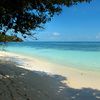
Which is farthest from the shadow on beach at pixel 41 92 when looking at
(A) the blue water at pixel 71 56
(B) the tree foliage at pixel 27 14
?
(A) the blue water at pixel 71 56

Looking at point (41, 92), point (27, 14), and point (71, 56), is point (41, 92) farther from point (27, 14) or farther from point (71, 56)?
point (71, 56)

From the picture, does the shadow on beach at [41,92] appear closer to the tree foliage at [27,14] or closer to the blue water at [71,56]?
the tree foliage at [27,14]

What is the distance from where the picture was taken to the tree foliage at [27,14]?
642 centimetres

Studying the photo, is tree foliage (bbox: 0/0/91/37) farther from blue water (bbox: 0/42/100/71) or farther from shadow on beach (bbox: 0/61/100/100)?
blue water (bbox: 0/42/100/71)

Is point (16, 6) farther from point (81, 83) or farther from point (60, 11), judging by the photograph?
point (81, 83)

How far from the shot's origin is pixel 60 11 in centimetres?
704

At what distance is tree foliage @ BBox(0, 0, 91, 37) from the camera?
6418 mm

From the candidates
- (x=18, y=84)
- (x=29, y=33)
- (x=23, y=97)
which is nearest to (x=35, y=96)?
(x=23, y=97)

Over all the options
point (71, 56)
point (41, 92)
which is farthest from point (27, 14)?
point (71, 56)

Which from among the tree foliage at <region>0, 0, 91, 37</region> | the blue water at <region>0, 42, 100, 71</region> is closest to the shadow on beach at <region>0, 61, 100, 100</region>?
the tree foliage at <region>0, 0, 91, 37</region>

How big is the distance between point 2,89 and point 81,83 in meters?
3.60

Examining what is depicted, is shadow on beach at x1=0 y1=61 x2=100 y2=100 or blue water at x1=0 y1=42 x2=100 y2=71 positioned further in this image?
blue water at x1=0 y1=42 x2=100 y2=71

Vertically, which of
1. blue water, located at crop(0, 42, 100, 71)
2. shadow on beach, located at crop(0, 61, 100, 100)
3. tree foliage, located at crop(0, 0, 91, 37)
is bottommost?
blue water, located at crop(0, 42, 100, 71)

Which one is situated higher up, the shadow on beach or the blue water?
the shadow on beach
